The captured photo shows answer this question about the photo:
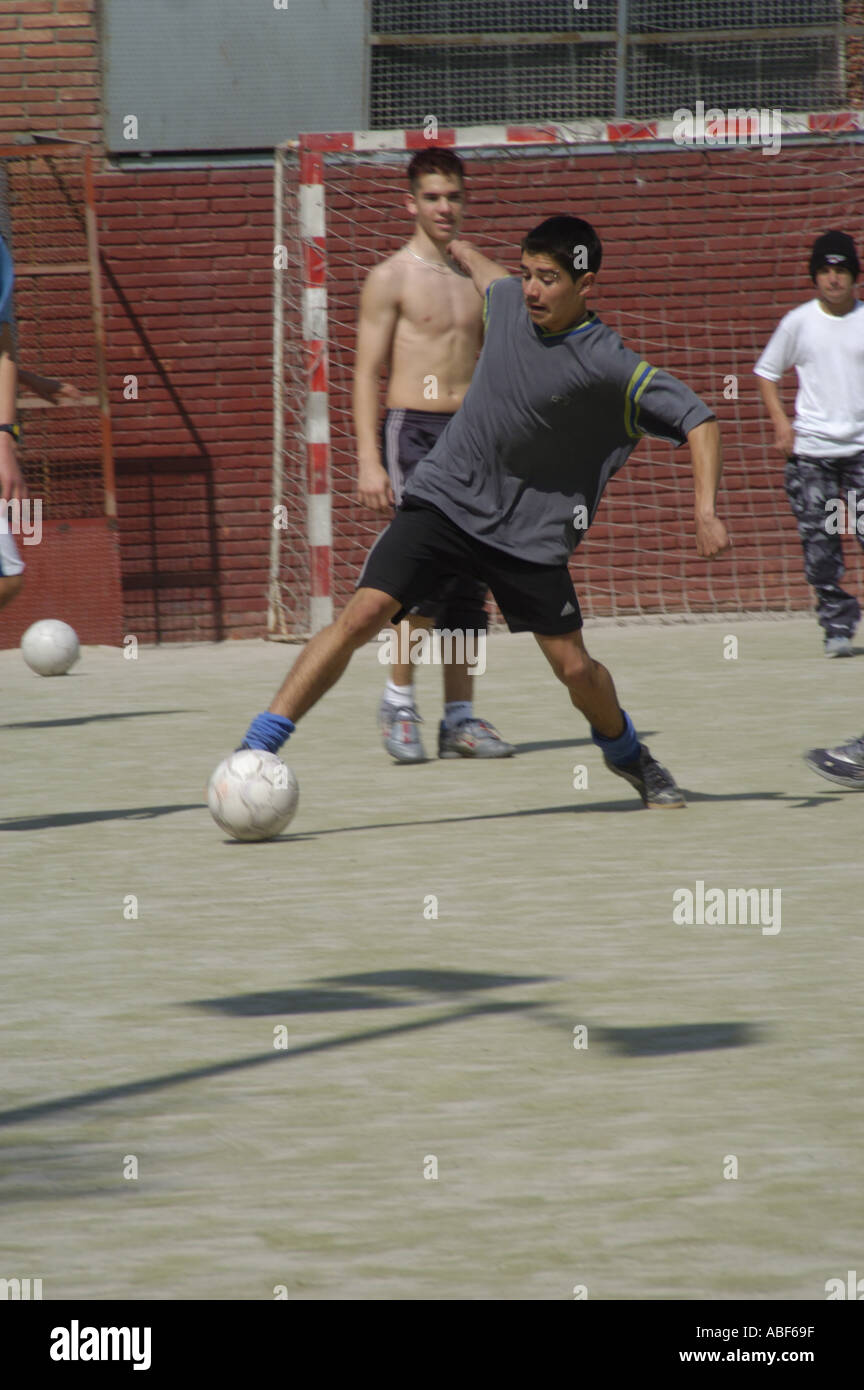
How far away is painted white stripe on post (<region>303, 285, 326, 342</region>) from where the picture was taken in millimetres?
13977

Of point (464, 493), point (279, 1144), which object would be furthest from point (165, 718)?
point (279, 1144)

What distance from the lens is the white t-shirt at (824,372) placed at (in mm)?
11633

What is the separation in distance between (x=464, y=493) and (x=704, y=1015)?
9.39 ft

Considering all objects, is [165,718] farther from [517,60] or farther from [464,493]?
[517,60]

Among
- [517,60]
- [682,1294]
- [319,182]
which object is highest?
[517,60]

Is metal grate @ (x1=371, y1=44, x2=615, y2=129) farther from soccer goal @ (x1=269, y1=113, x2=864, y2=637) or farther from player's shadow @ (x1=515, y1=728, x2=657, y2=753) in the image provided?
player's shadow @ (x1=515, y1=728, x2=657, y2=753)

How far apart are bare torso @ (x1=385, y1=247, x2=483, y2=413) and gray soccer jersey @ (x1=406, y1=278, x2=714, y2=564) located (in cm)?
146

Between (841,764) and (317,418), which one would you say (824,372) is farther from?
(841,764)

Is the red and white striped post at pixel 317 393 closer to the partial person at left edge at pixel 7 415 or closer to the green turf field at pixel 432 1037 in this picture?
the green turf field at pixel 432 1037

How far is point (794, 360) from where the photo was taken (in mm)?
11805

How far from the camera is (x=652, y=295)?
15039mm

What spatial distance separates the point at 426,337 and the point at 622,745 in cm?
233

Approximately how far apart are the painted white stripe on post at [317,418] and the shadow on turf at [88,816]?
642 centimetres

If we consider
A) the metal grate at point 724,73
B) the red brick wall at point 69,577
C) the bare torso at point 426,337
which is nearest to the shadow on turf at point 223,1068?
the bare torso at point 426,337
